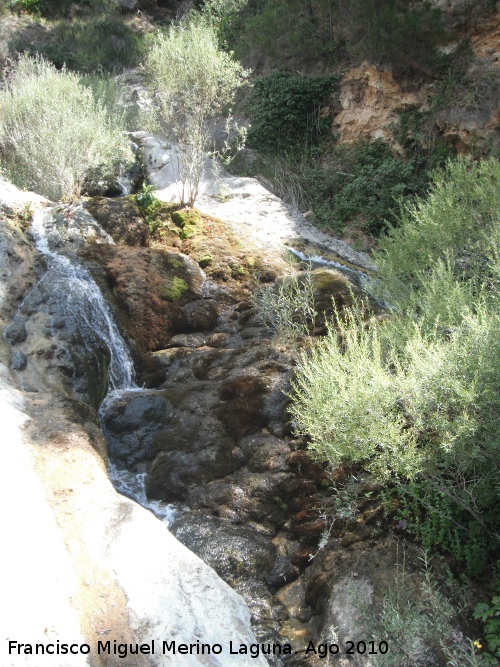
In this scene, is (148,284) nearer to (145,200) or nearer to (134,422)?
(134,422)

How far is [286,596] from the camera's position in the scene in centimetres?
471

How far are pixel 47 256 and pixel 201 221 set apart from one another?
3512 millimetres

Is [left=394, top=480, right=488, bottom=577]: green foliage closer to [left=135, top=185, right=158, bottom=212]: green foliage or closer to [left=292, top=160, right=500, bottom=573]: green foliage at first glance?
[left=292, top=160, right=500, bottom=573]: green foliage

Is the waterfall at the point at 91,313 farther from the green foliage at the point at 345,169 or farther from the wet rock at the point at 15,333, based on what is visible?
the green foliage at the point at 345,169

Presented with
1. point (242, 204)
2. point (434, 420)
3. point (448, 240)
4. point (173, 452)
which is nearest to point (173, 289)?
point (173, 452)

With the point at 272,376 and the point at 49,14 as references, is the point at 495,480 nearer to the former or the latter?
the point at 272,376

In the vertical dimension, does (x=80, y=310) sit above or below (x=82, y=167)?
below

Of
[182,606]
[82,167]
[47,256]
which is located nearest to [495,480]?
[182,606]

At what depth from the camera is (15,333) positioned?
6730 millimetres

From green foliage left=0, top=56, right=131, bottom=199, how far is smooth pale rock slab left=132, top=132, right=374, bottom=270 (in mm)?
1250

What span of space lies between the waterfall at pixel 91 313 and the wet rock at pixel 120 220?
1666mm

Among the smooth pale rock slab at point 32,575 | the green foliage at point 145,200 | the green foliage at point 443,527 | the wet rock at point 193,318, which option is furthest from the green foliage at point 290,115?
the smooth pale rock slab at point 32,575

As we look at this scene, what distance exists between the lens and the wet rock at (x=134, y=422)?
6363mm

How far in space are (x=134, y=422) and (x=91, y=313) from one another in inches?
75.8
